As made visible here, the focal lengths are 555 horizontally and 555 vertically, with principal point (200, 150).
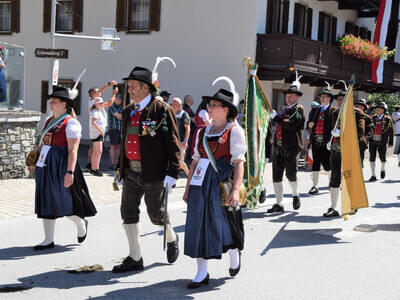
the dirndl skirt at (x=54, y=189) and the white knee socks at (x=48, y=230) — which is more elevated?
the dirndl skirt at (x=54, y=189)

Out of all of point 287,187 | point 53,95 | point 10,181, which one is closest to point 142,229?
point 53,95

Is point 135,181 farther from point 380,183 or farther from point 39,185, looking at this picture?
point 380,183

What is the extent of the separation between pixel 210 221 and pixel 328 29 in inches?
771

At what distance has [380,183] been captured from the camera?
13.2 metres

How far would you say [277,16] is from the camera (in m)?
19.2

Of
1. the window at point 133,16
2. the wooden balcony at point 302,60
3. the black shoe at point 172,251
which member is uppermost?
the window at point 133,16

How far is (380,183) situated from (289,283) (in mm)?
8758

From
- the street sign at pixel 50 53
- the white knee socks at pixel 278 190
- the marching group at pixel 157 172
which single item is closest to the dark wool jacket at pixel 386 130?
the white knee socks at pixel 278 190

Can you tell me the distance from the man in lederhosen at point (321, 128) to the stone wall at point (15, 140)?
569 cm

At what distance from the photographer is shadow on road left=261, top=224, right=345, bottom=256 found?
22.1 feet

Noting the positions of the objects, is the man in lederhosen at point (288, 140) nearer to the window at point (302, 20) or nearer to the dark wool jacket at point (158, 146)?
the dark wool jacket at point (158, 146)

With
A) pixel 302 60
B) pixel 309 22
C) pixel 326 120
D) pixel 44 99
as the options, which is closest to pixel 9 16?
pixel 44 99

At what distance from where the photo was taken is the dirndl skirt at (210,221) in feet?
15.9

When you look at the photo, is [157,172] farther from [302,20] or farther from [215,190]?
[302,20]
